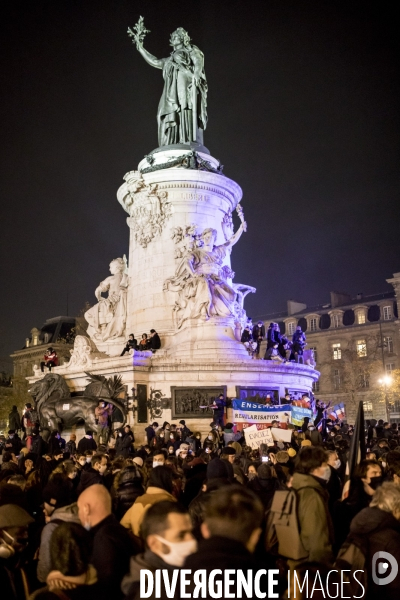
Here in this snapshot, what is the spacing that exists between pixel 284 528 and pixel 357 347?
2585 inches

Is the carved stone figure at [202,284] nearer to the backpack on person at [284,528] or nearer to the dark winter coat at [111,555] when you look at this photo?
the backpack on person at [284,528]

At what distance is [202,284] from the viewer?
26.7 metres

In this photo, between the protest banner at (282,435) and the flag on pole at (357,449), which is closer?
the flag on pole at (357,449)

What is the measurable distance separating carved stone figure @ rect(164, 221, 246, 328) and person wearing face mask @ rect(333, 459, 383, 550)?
19.7 metres

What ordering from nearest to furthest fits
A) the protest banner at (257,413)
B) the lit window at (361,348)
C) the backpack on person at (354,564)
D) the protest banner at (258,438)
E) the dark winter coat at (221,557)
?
the dark winter coat at (221,557), the backpack on person at (354,564), the protest banner at (258,438), the protest banner at (257,413), the lit window at (361,348)

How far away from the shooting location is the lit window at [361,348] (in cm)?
6838

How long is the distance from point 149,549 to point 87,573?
0.78 meters

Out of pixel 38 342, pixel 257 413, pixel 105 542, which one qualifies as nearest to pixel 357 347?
pixel 38 342

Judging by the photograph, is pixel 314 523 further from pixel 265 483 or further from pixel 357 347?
pixel 357 347

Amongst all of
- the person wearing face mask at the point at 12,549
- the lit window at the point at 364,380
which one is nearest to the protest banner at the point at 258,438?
the person wearing face mask at the point at 12,549

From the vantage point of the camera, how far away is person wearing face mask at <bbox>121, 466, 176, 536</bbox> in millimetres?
5988

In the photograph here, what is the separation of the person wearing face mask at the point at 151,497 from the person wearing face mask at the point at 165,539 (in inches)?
76.5

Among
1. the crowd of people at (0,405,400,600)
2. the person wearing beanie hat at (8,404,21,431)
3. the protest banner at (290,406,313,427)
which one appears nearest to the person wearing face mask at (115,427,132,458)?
the protest banner at (290,406,313,427)

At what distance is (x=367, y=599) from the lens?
4.80 metres
